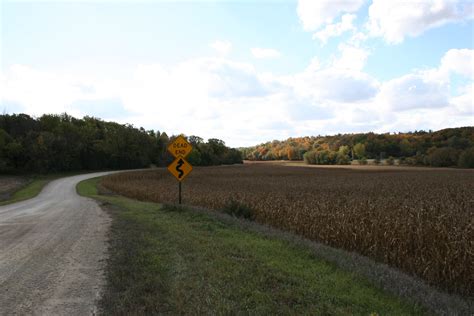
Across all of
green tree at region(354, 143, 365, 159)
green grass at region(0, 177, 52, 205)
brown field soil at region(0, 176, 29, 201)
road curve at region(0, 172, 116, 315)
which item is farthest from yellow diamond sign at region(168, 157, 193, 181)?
green tree at region(354, 143, 365, 159)

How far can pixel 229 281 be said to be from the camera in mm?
6258

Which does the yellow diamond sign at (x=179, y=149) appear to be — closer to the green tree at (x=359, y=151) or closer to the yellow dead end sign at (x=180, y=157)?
the yellow dead end sign at (x=180, y=157)

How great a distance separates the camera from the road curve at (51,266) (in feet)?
17.8

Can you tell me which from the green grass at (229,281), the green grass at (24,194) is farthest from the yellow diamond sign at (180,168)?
the green grass at (24,194)

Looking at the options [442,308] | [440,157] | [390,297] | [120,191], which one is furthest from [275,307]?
[440,157]

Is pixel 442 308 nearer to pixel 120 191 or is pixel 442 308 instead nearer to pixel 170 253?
pixel 170 253

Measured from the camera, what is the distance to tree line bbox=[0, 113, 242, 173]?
196 feet

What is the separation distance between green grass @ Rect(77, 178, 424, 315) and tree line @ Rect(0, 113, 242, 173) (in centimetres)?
5655

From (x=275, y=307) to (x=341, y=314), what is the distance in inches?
35.3

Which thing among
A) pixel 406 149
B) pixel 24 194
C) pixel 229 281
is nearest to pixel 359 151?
pixel 406 149

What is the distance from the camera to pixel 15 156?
60438 mm

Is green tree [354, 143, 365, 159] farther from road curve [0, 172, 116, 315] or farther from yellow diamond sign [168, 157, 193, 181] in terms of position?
road curve [0, 172, 116, 315]

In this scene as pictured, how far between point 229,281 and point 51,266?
12.9 ft

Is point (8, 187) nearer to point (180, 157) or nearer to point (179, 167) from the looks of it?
point (179, 167)
